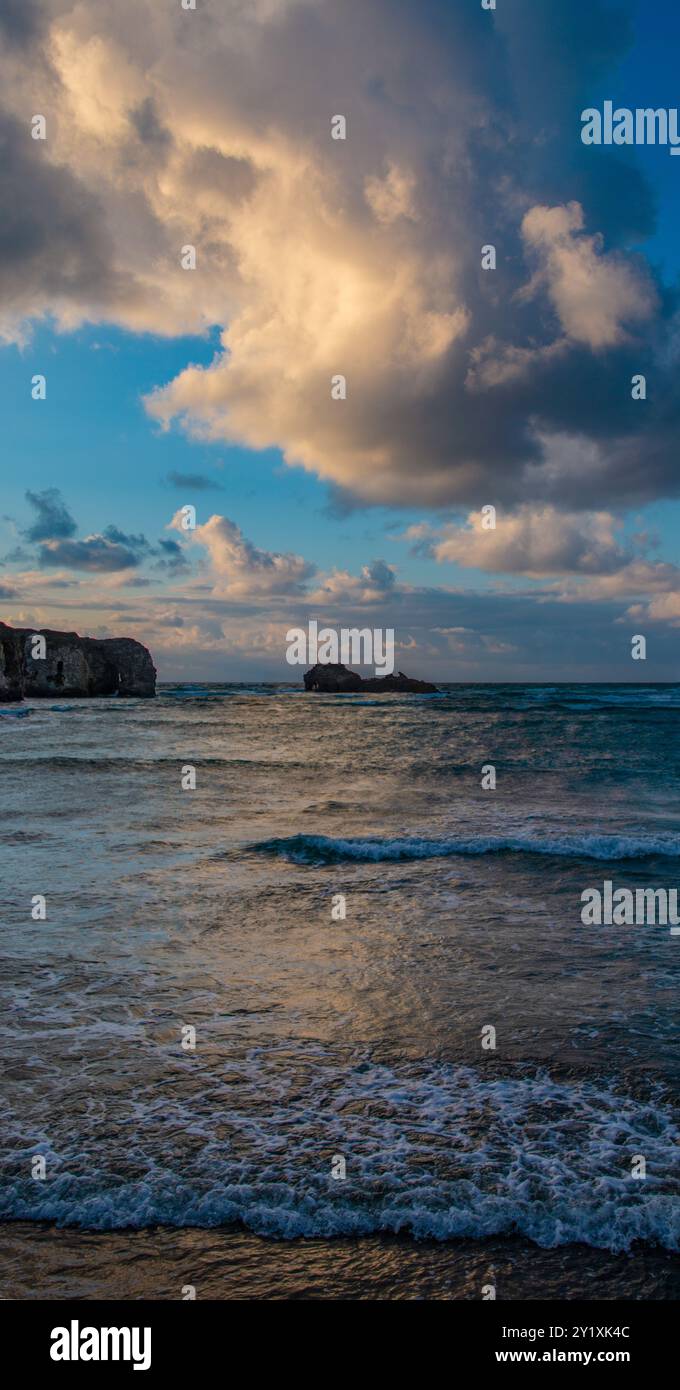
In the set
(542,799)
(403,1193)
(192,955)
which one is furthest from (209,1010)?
(542,799)

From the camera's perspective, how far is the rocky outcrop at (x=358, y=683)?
426ft

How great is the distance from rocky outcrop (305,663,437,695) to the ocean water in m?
114

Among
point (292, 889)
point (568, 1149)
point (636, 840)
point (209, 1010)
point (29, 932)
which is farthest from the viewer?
point (636, 840)

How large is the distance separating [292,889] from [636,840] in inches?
301


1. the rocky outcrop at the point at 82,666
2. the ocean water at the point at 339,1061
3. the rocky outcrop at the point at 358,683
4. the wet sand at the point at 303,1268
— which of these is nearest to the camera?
the wet sand at the point at 303,1268

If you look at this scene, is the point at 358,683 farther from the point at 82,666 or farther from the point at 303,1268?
the point at 303,1268

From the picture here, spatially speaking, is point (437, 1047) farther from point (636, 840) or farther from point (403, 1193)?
point (636, 840)

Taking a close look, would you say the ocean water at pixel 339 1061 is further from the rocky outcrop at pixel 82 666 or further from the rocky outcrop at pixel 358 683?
the rocky outcrop at pixel 358 683

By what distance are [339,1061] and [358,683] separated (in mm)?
124209

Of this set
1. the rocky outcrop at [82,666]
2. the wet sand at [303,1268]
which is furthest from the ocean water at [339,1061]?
the rocky outcrop at [82,666]

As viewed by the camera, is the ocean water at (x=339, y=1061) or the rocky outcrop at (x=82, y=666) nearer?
the ocean water at (x=339, y=1061)

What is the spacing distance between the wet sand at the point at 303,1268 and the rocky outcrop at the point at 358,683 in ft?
411

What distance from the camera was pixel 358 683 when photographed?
427 feet

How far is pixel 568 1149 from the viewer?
4.98m
